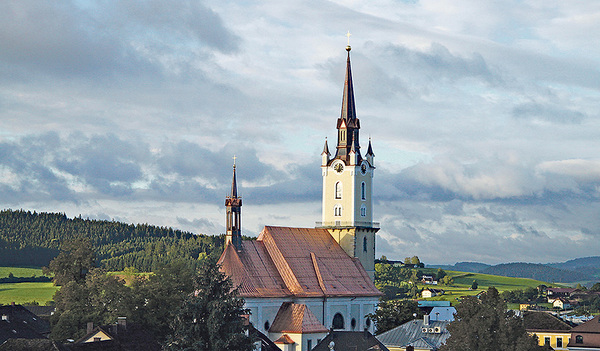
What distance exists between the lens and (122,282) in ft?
304

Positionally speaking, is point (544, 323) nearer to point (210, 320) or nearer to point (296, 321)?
point (296, 321)

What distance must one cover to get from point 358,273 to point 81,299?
112 feet

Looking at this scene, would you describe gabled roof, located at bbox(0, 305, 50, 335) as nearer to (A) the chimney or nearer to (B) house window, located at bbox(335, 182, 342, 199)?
(A) the chimney

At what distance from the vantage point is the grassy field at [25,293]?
175 m

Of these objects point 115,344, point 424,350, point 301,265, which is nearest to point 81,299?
point 115,344

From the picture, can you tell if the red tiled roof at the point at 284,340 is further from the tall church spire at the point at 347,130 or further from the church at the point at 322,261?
the tall church spire at the point at 347,130

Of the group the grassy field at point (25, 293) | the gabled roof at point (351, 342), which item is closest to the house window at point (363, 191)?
the gabled roof at point (351, 342)

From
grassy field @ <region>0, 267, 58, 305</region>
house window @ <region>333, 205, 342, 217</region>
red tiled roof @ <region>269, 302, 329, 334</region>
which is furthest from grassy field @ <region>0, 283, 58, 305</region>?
red tiled roof @ <region>269, 302, 329, 334</region>

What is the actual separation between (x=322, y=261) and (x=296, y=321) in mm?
12695

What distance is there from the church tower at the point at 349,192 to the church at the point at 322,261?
0.40 ft

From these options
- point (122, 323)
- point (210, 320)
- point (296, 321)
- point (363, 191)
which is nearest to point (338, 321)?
point (296, 321)

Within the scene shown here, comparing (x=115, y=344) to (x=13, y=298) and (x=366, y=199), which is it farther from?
(x=13, y=298)

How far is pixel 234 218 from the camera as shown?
103688 millimetres

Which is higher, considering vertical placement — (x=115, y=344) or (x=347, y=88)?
(x=347, y=88)
